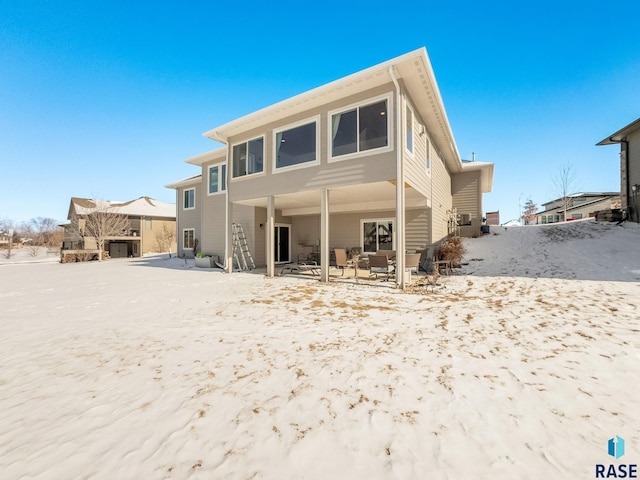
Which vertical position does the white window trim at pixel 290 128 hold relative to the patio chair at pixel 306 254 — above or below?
above

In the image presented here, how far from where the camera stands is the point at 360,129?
7965 mm

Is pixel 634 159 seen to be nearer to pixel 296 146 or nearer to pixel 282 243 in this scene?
pixel 296 146

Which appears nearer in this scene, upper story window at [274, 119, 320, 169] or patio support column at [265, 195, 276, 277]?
upper story window at [274, 119, 320, 169]

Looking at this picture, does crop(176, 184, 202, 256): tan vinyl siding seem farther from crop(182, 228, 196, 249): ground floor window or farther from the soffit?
the soffit

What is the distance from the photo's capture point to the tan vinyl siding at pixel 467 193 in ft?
51.3

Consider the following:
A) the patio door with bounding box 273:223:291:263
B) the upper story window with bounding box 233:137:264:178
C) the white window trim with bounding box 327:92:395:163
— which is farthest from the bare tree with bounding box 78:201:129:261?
the white window trim with bounding box 327:92:395:163

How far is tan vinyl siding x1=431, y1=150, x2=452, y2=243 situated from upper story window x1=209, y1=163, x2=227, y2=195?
10.9 meters

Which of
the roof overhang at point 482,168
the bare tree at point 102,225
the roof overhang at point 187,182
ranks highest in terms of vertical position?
the roof overhang at point 482,168

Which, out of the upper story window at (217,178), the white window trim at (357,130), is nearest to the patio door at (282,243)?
the upper story window at (217,178)

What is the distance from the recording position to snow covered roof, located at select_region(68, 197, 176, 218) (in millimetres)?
24906

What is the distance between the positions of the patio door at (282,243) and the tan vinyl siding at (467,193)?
1065 cm

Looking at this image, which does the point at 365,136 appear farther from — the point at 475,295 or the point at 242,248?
the point at 242,248

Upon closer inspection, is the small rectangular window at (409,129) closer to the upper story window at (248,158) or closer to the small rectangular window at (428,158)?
the small rectangular window at (428,158)

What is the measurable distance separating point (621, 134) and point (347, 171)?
1735 cm
